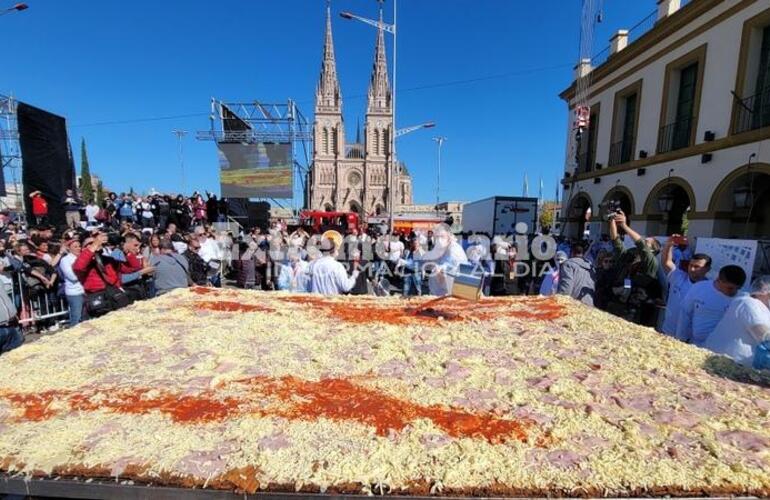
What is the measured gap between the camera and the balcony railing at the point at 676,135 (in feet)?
42.5

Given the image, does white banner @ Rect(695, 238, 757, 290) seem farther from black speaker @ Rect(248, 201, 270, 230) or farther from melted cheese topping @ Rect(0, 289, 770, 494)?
black speaker @ Rect(248, 201, 270, 230)

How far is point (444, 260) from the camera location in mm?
6867

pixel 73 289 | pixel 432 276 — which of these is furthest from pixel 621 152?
pixel 73 289

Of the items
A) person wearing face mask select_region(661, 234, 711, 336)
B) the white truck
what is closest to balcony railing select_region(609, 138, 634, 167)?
the white truck

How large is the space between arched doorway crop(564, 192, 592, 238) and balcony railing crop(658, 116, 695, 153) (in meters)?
5.59

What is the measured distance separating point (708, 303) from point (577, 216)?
18.5 m

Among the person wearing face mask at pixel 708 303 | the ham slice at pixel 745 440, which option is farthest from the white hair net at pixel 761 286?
the ham slice at pixel 745 440

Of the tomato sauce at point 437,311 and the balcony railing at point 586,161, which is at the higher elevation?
the balcony railing at point 586,161

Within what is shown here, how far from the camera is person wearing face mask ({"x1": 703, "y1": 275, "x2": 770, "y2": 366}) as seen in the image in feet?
10.0

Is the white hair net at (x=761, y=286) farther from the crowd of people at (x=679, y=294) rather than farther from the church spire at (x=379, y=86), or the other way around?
the church spire at (x=379, y=86)

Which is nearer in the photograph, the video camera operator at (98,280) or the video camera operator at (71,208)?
the video camera operator at (98,280)

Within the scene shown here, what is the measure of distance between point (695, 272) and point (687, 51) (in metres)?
12.1

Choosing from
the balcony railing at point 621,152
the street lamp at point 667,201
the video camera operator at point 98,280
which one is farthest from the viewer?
the balcony railing at point 621,152

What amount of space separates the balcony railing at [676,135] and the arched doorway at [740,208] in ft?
7.78
